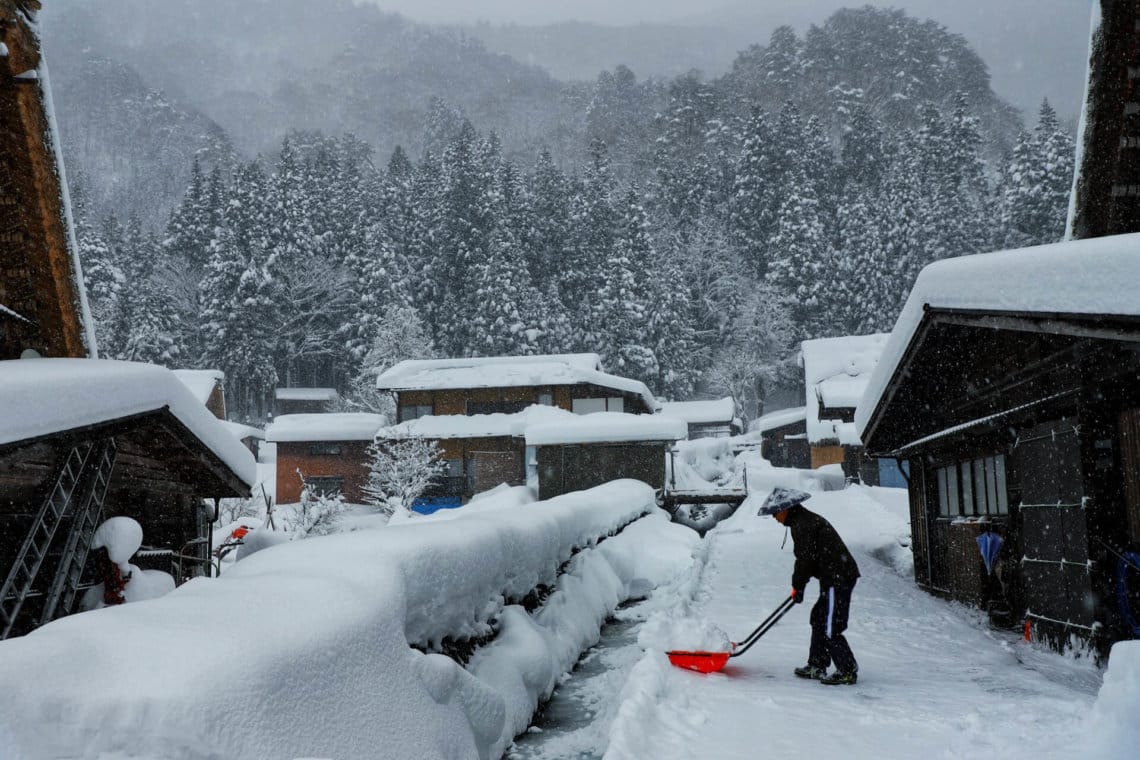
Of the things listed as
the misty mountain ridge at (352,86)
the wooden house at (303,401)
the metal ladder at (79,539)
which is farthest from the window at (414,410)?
the misty mountain ridge at (352,86)

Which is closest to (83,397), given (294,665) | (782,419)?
(294,665)

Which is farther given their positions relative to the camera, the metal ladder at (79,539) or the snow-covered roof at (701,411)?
the snow-covered roof at (701,411)

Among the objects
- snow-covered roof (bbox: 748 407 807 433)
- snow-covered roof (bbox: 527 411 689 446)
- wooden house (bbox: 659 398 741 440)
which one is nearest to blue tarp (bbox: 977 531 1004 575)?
snow-covered roof (bbox: 527 411 689 446)

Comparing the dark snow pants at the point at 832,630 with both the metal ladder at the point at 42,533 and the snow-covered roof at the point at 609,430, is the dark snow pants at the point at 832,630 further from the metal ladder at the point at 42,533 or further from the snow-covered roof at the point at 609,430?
the snow-covered roof at the point at 609,430

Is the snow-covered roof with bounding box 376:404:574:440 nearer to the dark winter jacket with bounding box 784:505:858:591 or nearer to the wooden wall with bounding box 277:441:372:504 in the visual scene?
the wooden wall with bounding box 277:441:372:504

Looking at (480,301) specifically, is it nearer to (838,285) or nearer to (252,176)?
(252,176)

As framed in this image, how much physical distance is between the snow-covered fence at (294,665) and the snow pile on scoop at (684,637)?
1171 mm

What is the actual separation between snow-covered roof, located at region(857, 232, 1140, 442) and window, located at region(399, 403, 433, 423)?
29.1 metres

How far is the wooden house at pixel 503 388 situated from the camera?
34.9 metres

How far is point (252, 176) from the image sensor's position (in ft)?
168

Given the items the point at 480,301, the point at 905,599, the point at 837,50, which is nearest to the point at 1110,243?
the point at 905,599

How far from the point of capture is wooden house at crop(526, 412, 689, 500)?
2856 centimetres

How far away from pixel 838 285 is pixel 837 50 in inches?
1816

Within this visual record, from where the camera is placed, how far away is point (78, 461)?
27.0 feet
